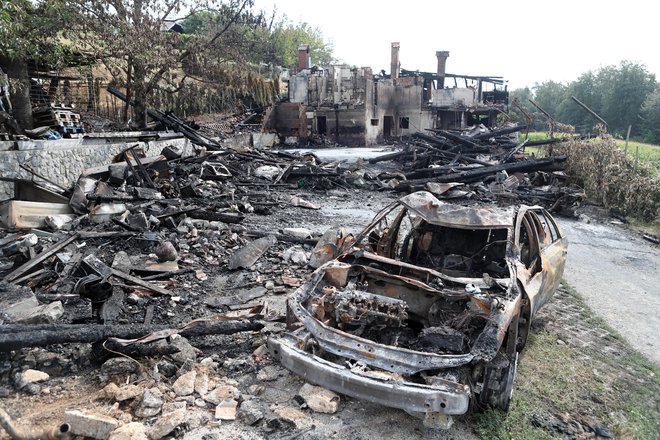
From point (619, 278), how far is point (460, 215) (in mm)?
5189

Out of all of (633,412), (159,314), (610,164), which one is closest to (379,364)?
(633,412)

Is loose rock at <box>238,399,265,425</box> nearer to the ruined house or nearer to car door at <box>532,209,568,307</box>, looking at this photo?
car door at <box>532,209,568,307</box>

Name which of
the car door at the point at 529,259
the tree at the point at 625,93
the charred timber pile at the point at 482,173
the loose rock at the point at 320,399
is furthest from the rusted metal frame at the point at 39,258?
the tree at the point at 625,93

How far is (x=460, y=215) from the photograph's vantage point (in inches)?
222

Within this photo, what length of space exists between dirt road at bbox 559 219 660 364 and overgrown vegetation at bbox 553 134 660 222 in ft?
4.89

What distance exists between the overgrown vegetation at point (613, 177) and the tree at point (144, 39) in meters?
14.3

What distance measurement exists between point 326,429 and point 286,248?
5476mm

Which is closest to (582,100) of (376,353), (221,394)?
(376,353)

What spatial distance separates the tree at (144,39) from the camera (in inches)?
563

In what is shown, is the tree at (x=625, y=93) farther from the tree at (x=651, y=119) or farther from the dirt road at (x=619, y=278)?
the dirt road at (x=619, y=278)

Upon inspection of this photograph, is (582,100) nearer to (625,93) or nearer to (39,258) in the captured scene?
(625,93)

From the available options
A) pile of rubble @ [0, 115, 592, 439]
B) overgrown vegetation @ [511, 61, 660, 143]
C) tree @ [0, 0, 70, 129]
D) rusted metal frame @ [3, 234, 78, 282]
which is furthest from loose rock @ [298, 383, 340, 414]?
overgrown vegetation @ [511, 61, 660, 143]

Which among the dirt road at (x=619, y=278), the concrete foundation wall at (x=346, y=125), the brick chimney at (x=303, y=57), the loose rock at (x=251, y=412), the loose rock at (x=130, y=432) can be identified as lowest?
the dirt road at (x=619, y=278)

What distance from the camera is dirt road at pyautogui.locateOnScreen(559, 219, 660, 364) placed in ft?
20.9
